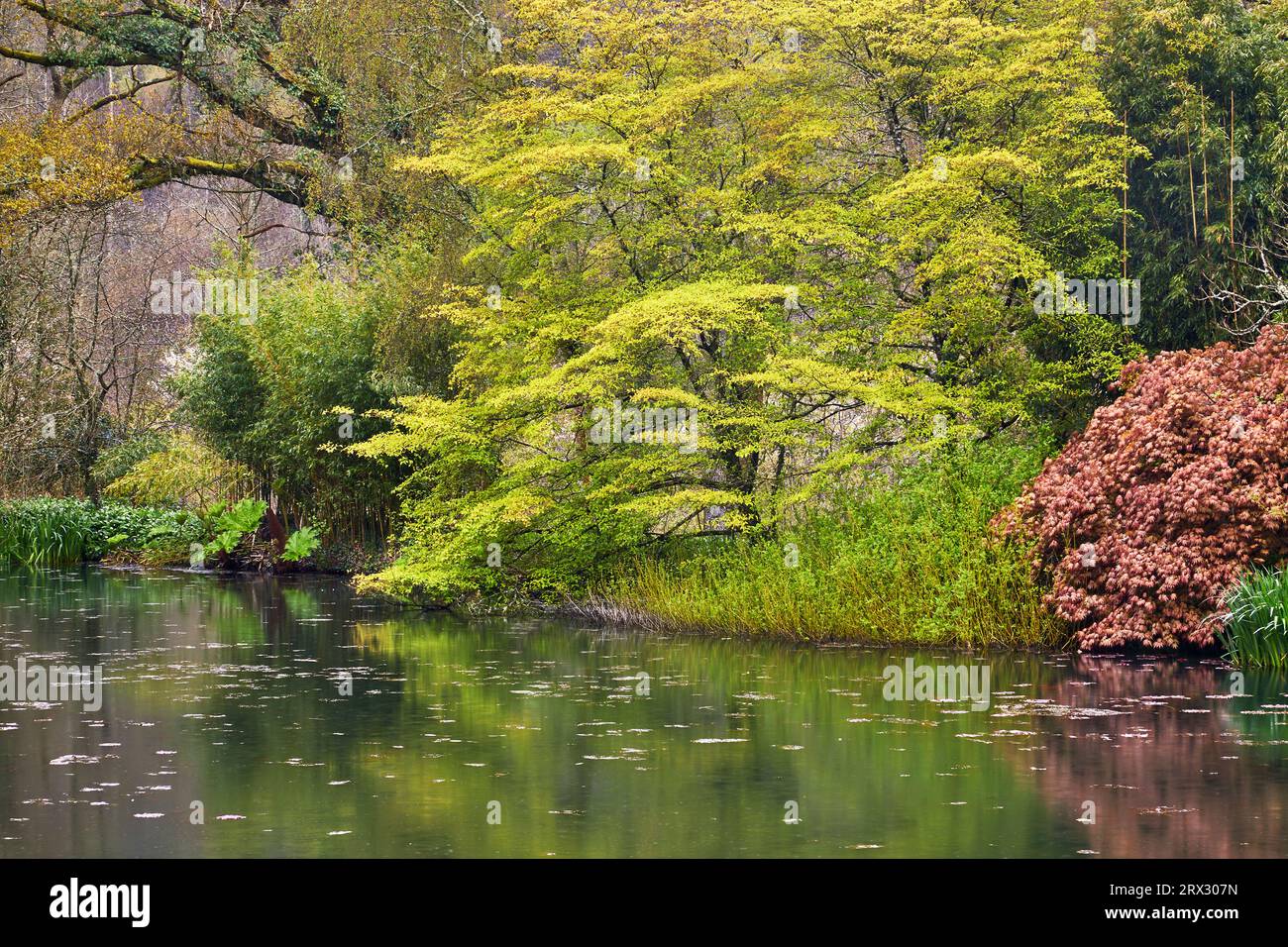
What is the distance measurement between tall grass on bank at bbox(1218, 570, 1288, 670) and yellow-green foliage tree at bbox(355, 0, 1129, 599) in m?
3.69

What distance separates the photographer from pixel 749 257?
17.4 meters

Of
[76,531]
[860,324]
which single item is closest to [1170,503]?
[860,324]

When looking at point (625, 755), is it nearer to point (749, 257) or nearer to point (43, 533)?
point (749, 257)

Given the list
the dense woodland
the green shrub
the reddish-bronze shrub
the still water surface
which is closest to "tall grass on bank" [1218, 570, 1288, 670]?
the dense woodland

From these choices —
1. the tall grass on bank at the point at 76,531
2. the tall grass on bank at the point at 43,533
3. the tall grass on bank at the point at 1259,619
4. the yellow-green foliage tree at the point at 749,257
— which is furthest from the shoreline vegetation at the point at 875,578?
the tall grass on bank at the point at 43,533

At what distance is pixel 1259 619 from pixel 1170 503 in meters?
1.12

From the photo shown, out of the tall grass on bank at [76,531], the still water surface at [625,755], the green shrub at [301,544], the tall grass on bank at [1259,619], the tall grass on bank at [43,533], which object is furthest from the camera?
the tall grass on bank at [43,533]

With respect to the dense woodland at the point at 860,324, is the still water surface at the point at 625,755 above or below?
below

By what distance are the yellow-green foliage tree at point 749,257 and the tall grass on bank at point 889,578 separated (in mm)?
492

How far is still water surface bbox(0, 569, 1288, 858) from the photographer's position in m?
7.32

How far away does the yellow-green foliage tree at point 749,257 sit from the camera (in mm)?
15781

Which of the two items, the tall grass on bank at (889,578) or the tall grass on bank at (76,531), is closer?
the tall grass on bank at (889,578)

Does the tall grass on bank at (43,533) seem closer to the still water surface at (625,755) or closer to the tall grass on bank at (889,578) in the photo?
the still water surface at (625,755)

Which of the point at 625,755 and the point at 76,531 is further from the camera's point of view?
the point at 76,531
